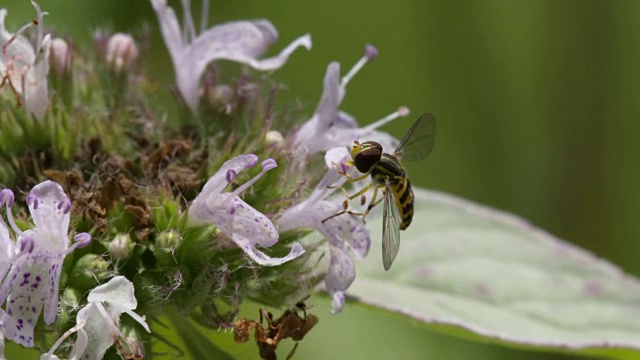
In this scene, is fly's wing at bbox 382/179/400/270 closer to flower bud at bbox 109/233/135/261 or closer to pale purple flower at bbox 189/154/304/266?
pale purple flower at bbox 189/154/304/266

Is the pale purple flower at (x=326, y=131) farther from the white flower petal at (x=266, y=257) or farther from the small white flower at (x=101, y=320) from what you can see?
the small white flower at (x=101, y=320)

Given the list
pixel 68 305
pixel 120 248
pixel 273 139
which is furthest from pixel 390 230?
pixel 68 305

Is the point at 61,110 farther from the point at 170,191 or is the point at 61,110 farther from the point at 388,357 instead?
the point at 388,357

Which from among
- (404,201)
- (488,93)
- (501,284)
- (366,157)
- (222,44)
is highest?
(222,44)

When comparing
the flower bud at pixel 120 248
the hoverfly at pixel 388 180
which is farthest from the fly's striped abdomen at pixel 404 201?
the flower bud at pixel 120 248

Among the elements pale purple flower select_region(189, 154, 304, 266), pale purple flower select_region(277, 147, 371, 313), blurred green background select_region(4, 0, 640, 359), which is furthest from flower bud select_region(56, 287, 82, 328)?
blurred green background select_region(4, 0, 640, 359)

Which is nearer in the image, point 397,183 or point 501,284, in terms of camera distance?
point 397,183

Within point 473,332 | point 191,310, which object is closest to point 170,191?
point 191,310

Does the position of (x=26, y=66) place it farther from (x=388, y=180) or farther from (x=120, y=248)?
(x=388, y=180)
